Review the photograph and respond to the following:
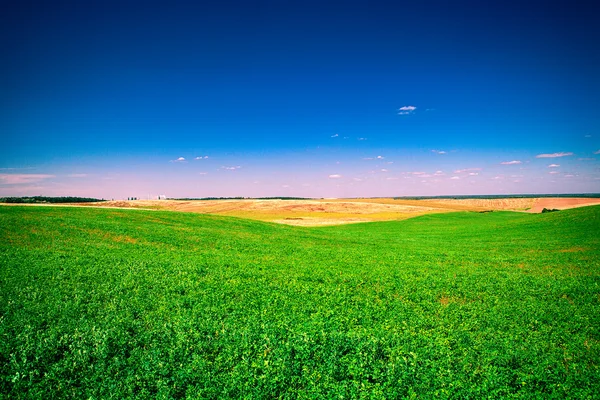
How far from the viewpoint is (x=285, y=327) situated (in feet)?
33.5

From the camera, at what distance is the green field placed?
7.34 m

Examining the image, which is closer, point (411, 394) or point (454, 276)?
point (411, 394)

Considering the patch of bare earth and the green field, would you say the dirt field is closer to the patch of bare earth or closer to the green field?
the patch of bare earth

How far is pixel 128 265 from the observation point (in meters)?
16.6

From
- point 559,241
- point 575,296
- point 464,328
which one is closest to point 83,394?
point 464,328

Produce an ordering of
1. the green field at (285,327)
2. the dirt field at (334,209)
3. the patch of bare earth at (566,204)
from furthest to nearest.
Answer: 1. the patch of bare earth at (566,204)
2. the dirt field at (334,209)
3. the green field at (285,327)

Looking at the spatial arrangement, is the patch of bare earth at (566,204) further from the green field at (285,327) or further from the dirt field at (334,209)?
the green field at (285,327)

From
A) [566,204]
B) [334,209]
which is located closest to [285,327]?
[334,209]

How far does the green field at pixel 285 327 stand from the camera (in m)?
7.34

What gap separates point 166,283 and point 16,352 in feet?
20.9

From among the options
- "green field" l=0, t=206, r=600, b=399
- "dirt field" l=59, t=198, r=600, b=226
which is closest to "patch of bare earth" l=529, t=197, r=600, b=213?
"dirt field" l=59, t=198, r=600, b=226

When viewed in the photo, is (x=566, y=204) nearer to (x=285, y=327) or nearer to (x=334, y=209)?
(x=334, y=209)

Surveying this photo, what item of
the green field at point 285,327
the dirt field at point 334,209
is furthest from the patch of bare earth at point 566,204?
the green field at point 285,327

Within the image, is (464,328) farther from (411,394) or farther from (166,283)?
(166,283)
